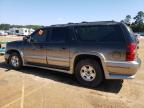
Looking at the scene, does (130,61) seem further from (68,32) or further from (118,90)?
(68,32)

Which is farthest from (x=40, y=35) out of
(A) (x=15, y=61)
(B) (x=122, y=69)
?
(B) (x=122, y=69)

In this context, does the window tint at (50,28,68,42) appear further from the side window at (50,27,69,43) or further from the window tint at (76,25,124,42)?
the window tint at (76,25,124,42)

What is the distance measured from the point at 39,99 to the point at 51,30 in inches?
111

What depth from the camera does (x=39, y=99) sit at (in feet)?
16.4

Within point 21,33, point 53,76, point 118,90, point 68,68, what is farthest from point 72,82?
point 21,33

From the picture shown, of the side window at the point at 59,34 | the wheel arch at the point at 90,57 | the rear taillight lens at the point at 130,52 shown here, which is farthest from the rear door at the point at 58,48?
the rear taillight lens at the point at 130,52

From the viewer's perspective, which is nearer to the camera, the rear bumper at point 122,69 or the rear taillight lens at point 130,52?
the rear taillight lens at point 130,52

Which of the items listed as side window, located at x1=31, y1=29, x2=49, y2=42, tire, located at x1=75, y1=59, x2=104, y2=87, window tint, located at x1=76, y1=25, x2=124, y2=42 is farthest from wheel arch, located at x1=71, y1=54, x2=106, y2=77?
side window, located at x1=31, y1=29, x2=49, y2=42

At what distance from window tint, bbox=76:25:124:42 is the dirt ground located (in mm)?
1498

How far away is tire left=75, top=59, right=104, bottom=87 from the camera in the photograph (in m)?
5.85

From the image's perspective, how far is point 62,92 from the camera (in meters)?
5.53

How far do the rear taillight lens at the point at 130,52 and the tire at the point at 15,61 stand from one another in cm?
441

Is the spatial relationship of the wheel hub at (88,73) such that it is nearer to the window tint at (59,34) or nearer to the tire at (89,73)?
the tire at (89,73)

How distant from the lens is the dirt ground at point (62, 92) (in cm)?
475
